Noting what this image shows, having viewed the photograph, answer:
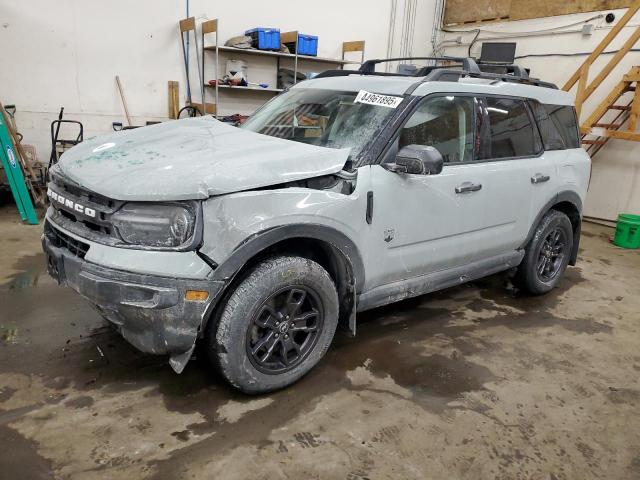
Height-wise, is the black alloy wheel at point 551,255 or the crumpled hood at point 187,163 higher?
the crumpled hood at point 187,163

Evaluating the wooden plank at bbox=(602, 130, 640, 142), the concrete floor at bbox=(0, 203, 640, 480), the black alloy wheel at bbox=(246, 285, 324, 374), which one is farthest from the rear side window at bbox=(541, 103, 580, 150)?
the black alloy wheel at bbox=(246, 285, 324, 374)

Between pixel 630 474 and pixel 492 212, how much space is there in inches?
64.1

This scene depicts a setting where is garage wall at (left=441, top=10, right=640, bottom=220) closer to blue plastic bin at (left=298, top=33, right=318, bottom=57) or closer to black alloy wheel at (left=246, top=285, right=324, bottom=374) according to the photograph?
blue plastic bin at (left=298, top=33, right=318, bottom=57)

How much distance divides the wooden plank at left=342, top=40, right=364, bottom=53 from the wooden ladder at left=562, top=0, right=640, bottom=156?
319 centimetres

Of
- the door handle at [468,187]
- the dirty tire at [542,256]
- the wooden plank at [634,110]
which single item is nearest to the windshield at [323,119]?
the door handle at [468,187]

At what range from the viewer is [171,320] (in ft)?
6.59

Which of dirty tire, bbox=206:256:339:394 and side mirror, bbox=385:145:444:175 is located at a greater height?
side mirror, bbox=385:145:444:175

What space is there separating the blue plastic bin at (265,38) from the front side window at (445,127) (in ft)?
15.2

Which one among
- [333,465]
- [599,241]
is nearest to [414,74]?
[333,465]

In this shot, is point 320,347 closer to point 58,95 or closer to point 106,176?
point 106,176

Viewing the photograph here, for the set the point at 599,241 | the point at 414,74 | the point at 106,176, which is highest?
the point at 414,74

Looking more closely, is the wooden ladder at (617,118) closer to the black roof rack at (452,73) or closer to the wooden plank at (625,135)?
the wooden plank at (625,135)

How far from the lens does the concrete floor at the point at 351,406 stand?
1987 mm

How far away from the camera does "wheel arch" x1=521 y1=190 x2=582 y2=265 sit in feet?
11.8
